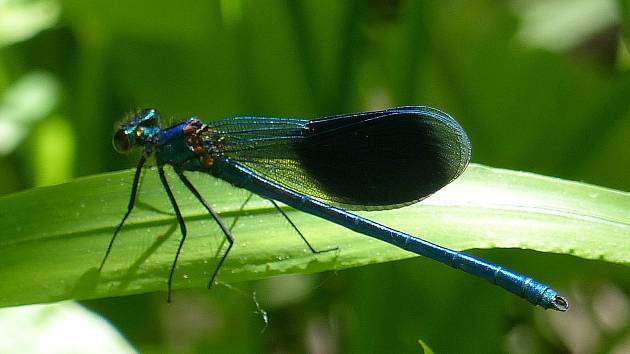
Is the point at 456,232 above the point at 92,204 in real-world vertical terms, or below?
above

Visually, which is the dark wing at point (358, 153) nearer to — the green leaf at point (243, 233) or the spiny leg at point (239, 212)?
the green leaf at point (243, 233)

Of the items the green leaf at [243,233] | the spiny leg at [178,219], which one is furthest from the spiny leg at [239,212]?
the spiny leg at [178,219]

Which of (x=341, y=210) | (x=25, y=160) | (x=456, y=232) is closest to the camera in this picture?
(x=456, y=232)

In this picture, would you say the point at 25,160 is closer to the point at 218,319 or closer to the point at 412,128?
the point at 218,319

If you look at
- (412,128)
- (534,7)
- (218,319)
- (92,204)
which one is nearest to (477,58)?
(534,7)

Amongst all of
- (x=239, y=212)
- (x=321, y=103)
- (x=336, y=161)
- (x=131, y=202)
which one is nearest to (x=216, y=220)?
(x=239, y=212)

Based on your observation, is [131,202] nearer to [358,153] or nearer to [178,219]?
[178,219]
